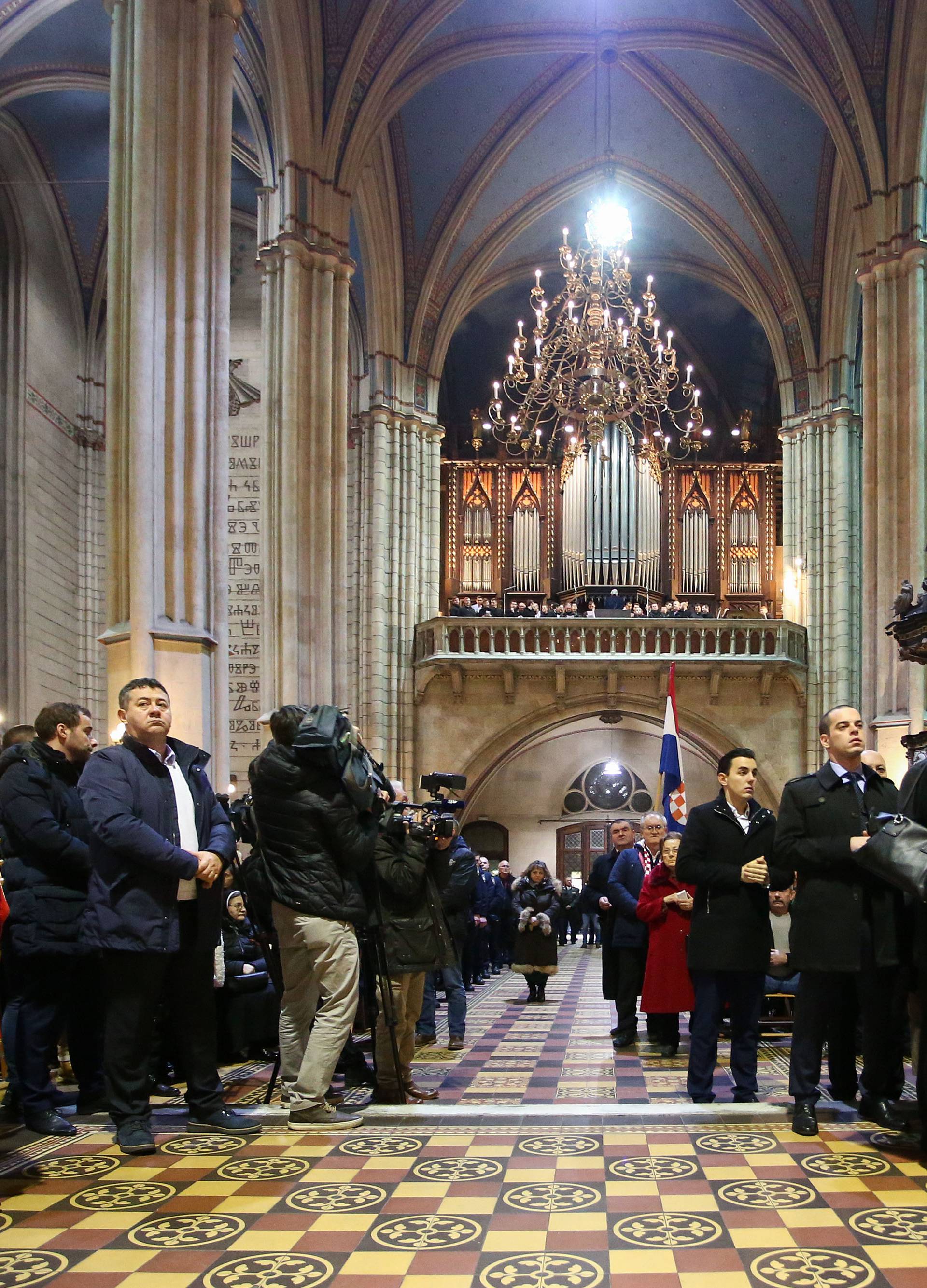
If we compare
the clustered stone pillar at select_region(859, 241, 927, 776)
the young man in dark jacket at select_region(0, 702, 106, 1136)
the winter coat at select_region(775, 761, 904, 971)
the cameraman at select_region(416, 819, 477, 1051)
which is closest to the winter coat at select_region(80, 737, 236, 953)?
the young man in dark jacket at select_region(0, 702, 106, 1136)

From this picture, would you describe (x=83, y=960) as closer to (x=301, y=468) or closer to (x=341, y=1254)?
(x=341, y=1254)

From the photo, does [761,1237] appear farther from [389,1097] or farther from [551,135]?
[551,135]

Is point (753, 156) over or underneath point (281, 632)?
over

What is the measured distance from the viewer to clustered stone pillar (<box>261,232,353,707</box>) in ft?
45.8

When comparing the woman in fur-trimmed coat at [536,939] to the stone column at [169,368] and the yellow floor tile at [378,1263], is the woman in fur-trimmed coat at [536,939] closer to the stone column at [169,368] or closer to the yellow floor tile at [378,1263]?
the stone column at [169,368]

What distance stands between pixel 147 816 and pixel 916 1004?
8.32 ft

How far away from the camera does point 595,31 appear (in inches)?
730

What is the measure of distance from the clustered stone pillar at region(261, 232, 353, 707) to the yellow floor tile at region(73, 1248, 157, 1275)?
33.9 feet

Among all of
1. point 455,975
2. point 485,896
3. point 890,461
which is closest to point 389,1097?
point 455,975

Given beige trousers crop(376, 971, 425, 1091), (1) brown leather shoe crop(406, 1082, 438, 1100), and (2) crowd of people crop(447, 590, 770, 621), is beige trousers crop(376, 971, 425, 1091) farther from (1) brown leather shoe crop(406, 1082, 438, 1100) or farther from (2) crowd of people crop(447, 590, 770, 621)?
(2) crowd of people crop(447, 590, 770, 621)

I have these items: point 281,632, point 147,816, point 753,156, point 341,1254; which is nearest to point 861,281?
point 753,156

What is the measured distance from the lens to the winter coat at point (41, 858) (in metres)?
4.57

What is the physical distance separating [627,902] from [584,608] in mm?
14083

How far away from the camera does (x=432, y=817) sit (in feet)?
18.5
